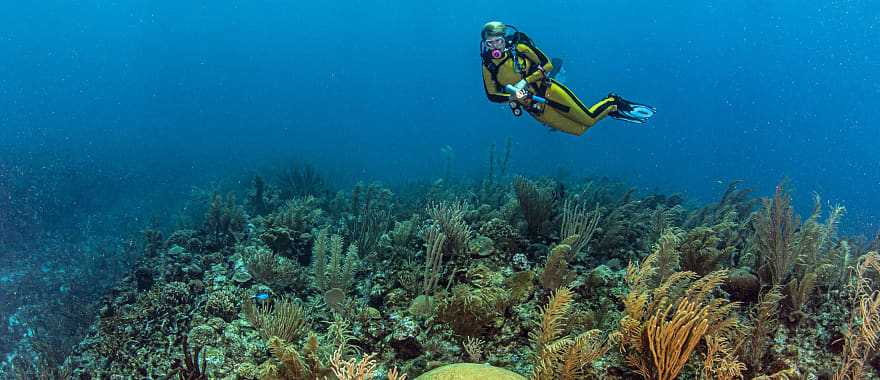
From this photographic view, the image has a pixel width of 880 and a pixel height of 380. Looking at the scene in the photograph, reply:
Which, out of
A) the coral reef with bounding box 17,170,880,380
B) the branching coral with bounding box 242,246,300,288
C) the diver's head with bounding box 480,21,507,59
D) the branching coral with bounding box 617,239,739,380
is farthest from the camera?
the diver's head with bounding box 480,21,507,59

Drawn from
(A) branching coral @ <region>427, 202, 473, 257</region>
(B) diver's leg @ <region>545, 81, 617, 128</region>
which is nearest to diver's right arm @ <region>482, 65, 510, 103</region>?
(B) diver's leg @ <region>545, 81, 617, 128</region>

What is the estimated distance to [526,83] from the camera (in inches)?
273

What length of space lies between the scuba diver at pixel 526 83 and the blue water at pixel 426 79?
37.8 meters

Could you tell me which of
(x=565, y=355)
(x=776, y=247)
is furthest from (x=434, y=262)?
(x=776, y=247)

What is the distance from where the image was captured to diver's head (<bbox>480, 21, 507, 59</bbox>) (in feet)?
22.2

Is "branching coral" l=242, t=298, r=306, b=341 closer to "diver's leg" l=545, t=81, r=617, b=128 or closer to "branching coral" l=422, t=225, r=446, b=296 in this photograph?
"branching coral" l=422, t=225, r=446, b=296

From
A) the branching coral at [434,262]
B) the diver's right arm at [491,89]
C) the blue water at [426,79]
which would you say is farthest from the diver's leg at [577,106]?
the blue water at [426,79]

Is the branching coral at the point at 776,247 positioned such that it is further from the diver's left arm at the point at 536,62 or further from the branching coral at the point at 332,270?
the branching coral at the point at 332,270

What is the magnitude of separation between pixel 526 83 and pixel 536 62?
1.47ft

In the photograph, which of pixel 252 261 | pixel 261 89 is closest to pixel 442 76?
pixel 261 89

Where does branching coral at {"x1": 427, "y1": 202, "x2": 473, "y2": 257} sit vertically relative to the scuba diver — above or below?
below

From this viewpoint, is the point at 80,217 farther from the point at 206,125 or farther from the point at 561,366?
the point at 206,125

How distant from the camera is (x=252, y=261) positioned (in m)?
5.67

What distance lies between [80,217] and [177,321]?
42.0 ft
